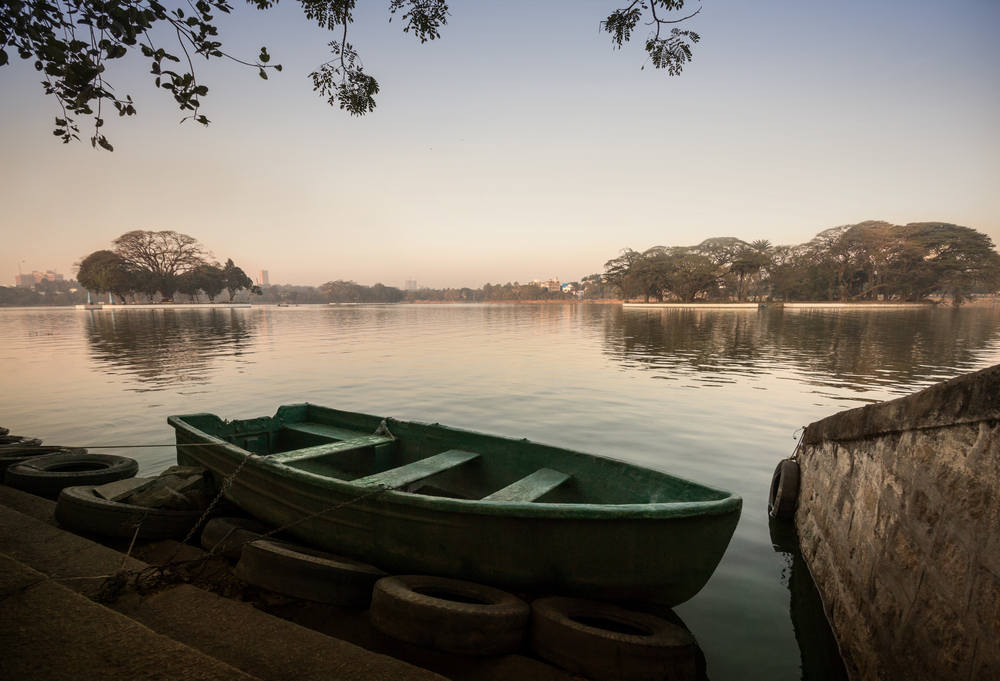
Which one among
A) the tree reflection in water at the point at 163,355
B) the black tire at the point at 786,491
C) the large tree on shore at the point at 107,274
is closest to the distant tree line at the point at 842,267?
the tree reflection in water at the point at 163,355

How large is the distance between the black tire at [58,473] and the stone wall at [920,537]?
779cm

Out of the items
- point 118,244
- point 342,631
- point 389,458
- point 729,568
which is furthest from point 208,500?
point 118,244

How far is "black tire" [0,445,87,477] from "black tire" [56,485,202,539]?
8.23ft

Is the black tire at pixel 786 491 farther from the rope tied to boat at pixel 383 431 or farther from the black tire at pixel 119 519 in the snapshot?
the black tire at pixel 119 519

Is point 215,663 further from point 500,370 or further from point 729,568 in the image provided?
point 500,370

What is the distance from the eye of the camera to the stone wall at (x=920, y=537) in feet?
6.39

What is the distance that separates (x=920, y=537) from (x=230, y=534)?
520 cm

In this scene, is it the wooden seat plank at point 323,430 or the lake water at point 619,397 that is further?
the wooden seat plank at point 323,430

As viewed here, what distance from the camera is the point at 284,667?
2600mm

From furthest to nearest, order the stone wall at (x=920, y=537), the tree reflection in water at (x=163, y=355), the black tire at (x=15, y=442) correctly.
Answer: the tree reflection in water at (x=163, y=355) → the black tire at (x=15, y=442) → the stone wall at (x=920, y=537)

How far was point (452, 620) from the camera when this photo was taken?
2.95 meters

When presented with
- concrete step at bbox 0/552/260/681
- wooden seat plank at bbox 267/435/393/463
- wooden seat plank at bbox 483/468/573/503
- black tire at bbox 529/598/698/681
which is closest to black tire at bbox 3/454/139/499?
wooden seat plank at bbox 267/435/393/463

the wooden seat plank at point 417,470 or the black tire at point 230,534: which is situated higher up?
the wooden seat plank at point 417,470

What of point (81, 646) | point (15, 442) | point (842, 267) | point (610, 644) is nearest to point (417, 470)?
point (610, 644)
